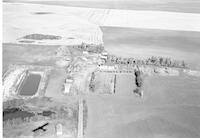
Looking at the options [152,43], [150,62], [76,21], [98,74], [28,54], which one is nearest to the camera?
[98,74]

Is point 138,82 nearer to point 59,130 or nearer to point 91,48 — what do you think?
point 91,48

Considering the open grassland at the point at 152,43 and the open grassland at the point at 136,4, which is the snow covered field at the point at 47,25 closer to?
the open grassland at the point at 152,43

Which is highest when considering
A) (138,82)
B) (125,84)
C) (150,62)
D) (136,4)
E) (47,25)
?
(136,4)

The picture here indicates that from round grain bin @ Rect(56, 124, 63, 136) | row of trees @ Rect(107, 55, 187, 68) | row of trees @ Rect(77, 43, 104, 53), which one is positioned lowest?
round grain bin @ Rect(56, 124, 63, 136)

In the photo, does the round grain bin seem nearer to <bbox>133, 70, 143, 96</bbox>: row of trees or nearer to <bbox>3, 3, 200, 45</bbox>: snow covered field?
<bbox>133, 70, 143, 96</bbox>: row of trees

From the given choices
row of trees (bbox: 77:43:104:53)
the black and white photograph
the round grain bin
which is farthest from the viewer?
row of trees (bbox: 77:43:104:53)

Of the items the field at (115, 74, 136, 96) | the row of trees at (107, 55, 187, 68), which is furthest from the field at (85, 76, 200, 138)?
the row of trees at (107, 55, 187, 68)

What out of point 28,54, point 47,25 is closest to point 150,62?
point 28,54
